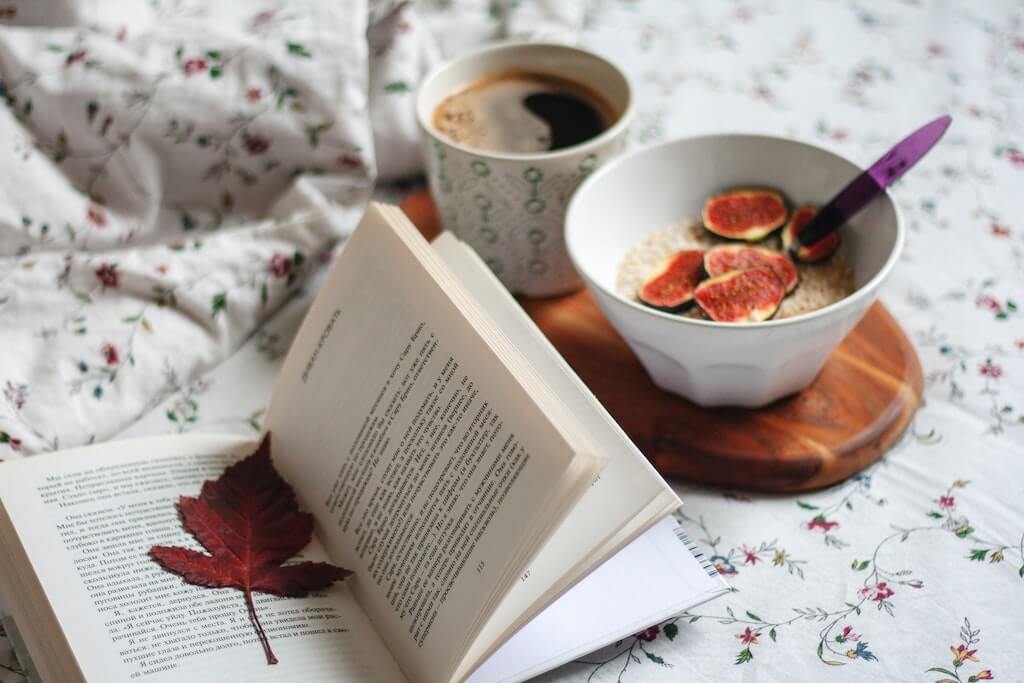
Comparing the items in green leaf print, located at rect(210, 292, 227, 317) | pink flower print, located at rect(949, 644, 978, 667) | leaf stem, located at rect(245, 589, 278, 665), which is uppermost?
pink flower print, located at rect(949, 644, 978, 667)

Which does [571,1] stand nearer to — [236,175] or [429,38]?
[429,38]

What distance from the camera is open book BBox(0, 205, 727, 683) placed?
2.30 ft

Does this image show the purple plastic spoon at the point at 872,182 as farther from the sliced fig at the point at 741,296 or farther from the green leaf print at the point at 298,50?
the green leaf print at the point at 298,50

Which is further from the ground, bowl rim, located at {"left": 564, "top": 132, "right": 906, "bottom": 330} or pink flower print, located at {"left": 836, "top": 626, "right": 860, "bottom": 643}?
bowl rim, located at {"left": 564, "top": 132, "right": 906, "bottom": 330}

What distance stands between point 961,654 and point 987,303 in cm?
46

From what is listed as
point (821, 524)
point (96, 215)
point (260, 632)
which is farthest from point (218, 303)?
point (821, 524)

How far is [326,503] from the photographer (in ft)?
2.78

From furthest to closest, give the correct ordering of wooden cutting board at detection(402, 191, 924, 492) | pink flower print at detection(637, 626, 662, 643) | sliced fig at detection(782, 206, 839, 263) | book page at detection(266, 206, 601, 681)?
sliced fig at detection(782, 206, 839, 263) → wooden cutting board at detection(402, 191, 924, 492) → pink flower print at detection(637, 626, 662, 643) → book page at detection(266, 206, 601, 681)

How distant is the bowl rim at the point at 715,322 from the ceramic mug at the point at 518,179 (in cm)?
3

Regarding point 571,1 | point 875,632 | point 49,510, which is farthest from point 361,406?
point 571,1

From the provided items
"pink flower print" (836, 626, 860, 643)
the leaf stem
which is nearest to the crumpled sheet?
the leaf stem

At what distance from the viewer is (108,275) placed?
1.08m

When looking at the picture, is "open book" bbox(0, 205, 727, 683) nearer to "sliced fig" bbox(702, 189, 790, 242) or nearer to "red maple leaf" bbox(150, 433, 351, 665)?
"red maple leaf" bbox(150, 433, 351, 665)

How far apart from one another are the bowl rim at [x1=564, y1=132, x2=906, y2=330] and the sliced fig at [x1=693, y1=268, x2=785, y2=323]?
0.02 m
